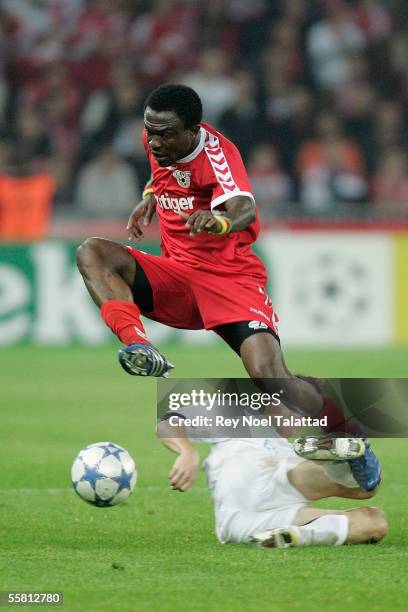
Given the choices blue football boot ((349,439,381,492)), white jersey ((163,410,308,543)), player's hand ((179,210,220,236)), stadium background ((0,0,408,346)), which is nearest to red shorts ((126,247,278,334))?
player's hand ((179,210,220,236))

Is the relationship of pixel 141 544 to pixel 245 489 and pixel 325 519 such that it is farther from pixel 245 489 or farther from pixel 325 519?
pixel 325 519

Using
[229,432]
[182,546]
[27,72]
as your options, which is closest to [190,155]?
[229,432]

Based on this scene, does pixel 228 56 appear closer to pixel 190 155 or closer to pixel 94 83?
pixel 94 83

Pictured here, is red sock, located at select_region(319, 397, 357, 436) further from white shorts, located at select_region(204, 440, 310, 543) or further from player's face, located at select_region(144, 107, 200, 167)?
player's face, located at select_region(144, 107, 200, 167)

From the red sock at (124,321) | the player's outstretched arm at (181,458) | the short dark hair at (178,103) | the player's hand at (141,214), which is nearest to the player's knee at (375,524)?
the player's outstretched arm at (181,458)

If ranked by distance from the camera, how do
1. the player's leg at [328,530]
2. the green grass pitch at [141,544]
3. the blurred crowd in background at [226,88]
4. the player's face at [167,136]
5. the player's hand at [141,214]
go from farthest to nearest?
the blurred crowd in background at [226,88] < the player's hand at [141,214] < the player's face at [167,136] < the player's leg at [328,530] < the green grass pitch at [141,544]

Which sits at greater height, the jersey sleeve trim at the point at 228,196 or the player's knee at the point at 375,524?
the jersey sleeve trim at the point at 228,196

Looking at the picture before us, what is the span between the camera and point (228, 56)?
17.8 metres

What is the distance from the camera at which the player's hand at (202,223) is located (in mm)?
6152

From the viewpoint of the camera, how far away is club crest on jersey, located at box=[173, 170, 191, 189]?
688 centimetres

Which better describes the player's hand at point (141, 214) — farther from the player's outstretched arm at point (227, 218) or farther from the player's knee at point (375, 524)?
the player's knee at point (375, 524)

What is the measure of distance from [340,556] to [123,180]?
11.0 metres

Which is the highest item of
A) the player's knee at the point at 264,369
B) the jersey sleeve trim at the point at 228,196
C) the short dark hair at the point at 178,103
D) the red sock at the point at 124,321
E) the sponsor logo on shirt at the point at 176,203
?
the short dark hair at the point at 178,103

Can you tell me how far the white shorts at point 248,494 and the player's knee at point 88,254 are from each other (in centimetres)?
136
